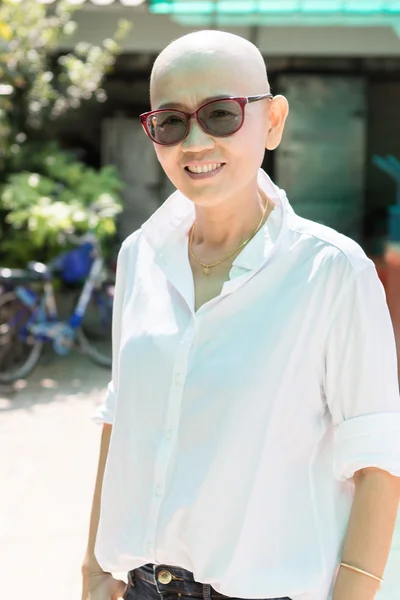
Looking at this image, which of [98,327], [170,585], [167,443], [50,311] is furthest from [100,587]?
[98,327]

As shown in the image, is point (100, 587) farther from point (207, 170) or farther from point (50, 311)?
point (50, 311)

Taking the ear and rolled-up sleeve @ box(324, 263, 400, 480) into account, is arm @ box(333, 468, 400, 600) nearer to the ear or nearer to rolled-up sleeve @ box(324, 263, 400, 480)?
rolled-up sleeve @ box(324, 263, 400, 480)

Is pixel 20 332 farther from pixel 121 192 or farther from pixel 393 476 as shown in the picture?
pixel 393 476

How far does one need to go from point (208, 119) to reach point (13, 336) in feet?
17.9

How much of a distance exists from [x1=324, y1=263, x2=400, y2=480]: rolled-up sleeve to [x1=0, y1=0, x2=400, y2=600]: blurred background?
2.26 metres

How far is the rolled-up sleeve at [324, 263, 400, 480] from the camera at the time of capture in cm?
117

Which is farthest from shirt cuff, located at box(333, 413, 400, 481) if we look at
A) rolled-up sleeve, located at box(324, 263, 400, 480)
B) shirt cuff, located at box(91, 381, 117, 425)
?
shirt cuff, located at box(91, 381, 117, 425)

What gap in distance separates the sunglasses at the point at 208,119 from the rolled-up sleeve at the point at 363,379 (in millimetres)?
297

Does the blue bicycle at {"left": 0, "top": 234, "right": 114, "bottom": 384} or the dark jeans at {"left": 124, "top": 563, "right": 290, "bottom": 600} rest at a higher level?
the dark jeans at {"left": 124, "top": 563, "right": 290, "bottom": 600}

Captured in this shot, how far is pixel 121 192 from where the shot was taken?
10.1m

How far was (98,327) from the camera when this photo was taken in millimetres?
Answer: 7246

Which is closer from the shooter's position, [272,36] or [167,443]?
[167,443]

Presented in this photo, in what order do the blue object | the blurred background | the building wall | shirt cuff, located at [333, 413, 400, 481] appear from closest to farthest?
1. shirt cuff, located at [333, 413, 400, 481]
2. the blurred background
3. the blue object
4. the building wall

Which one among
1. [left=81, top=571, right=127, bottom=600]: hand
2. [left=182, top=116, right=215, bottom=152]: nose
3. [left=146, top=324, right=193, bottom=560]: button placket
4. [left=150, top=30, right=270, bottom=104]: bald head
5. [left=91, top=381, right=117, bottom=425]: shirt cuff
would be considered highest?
[left=150, top=30, right=270, bottom=104]: bald head
